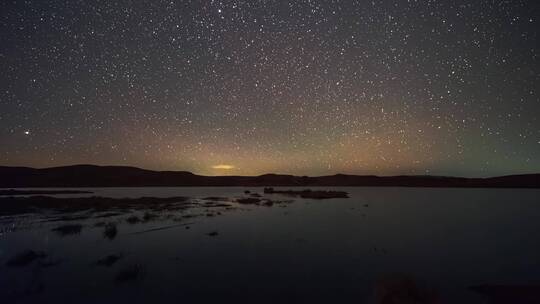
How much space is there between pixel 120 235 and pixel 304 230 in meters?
17.1

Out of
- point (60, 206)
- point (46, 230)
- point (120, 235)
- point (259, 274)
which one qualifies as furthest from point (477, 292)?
point (60, 206)

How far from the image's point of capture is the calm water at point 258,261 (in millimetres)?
13344

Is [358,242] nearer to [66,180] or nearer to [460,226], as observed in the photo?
[460,226]

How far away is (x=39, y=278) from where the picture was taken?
47.2 ft

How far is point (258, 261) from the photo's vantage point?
19266 mm

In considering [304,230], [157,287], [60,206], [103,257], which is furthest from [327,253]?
[60,206]

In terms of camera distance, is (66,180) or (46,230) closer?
(46,230)

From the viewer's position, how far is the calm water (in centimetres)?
1334

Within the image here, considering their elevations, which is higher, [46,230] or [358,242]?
[46,230]

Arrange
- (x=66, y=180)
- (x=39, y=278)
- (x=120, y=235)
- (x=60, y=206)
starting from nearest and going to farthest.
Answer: (x=39, y=278) → (x=120, y=235) → (x=60, y=206) → (x=66, y=180)

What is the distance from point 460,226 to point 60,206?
5450 centimetres

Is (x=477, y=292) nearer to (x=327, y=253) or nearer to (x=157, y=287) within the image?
(x=327, y=253)

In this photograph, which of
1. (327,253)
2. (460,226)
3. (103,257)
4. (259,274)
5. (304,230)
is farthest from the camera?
(460,226)

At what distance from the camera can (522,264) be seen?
1892cm
